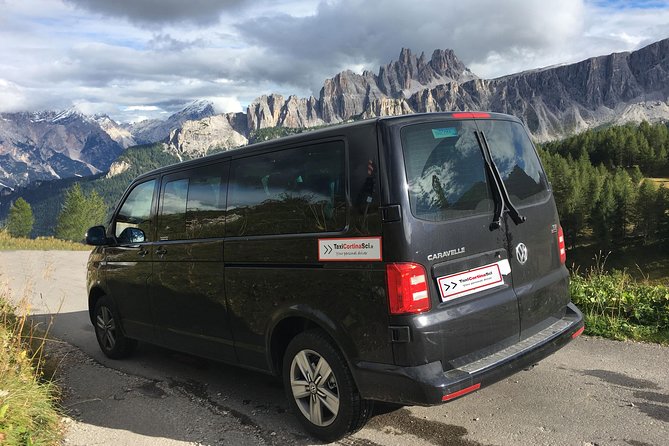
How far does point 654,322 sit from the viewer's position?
550cm

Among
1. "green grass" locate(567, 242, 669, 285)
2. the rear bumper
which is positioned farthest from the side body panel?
"green grass" locate(567, 242, 669, 285)

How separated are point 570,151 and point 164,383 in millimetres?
134410

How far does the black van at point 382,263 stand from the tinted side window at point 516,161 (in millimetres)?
16

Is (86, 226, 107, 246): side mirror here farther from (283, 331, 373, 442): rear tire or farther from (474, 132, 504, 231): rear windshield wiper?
(474, 132, 504, 231): rear windshield wiper

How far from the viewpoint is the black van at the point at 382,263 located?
10.0 feet

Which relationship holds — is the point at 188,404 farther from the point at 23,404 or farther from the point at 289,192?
the point at 289,192

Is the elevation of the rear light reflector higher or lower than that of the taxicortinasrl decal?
lower

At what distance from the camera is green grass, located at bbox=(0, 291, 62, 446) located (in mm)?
3447

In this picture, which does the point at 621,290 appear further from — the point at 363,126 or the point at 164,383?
the point at 164,383

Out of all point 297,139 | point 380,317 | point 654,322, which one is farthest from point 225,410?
point 654,322

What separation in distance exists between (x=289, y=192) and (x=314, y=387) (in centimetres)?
142

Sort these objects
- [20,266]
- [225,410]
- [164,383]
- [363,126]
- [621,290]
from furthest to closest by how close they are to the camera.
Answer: [20,266], [621,290], [164,383], [225,410], [363,126]

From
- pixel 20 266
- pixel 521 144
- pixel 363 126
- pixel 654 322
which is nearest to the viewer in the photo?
pixel 363 126

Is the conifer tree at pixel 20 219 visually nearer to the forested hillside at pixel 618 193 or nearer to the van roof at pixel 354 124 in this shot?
the forested hillside at pixel 618 193
